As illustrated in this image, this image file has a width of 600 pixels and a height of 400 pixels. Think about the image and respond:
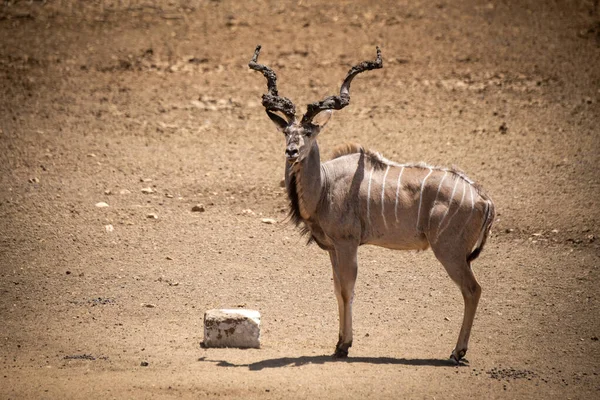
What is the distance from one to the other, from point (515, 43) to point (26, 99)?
11741 mm

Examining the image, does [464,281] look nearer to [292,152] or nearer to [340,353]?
[340,353]

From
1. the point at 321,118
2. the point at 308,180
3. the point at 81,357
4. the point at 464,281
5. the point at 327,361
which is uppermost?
the point at 321,118

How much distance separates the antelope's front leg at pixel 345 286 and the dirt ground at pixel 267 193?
0.19 metres

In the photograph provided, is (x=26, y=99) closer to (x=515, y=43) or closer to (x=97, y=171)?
(x=97, y=171)

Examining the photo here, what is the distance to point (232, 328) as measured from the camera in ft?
33.7

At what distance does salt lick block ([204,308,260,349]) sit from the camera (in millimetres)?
10203

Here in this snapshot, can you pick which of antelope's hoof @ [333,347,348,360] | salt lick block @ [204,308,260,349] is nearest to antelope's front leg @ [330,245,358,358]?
antelope's hoof @ [333,347,348,360]

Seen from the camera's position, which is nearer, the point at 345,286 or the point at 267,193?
the point at 345,286

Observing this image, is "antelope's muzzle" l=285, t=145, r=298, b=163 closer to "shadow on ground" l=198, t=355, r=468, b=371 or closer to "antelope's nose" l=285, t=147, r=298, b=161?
"antelope's nose" l=285, t=147, r=298, b=161

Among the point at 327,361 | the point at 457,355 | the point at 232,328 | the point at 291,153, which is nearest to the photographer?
the point at 291,153

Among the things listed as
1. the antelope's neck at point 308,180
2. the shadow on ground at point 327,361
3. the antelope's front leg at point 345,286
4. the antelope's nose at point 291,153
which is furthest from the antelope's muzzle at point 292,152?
the shadow on ground at point 327,361

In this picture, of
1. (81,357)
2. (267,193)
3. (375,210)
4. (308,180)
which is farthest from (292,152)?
(267,193)

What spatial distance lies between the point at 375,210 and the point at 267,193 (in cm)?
628

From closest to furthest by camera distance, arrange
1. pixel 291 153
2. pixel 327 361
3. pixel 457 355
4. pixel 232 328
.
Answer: pixel 291 153 → pixel 327 361 → pixel 457 355 → pixel 232 328
